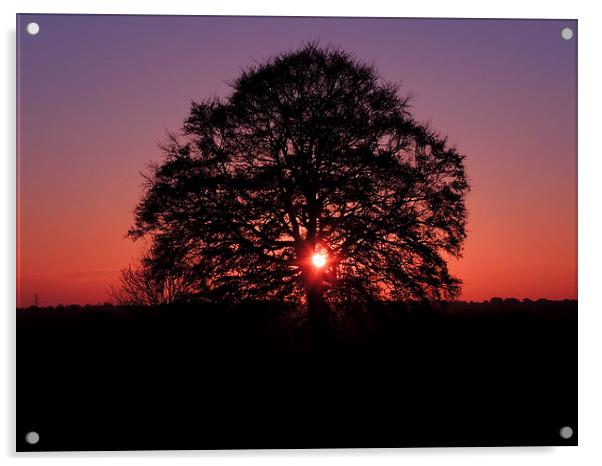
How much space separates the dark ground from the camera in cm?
816

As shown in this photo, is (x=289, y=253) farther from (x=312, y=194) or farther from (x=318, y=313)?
(x=318, y=313)

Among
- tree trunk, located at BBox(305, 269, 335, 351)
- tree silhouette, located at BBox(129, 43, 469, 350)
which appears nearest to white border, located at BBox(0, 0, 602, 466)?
tree silhouette, located at BBox(129, 43, 469, 350)

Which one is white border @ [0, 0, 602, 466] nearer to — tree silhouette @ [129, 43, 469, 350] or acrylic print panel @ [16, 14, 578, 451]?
acrylic print panel @ [16, 14, 578, 451]

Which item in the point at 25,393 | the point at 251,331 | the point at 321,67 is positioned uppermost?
the point at 321,67

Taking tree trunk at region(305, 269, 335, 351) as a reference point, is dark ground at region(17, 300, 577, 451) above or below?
below

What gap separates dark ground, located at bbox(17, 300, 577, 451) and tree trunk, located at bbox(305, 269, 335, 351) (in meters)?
0.11

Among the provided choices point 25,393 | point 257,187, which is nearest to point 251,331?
point 257,187

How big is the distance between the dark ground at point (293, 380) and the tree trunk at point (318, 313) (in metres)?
0.11

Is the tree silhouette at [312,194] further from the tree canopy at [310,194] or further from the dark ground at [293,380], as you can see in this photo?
the dark ground at [293,380]

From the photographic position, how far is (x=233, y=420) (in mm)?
8219

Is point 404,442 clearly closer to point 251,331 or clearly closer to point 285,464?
point 285,464

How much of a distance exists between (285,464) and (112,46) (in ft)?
15.3
